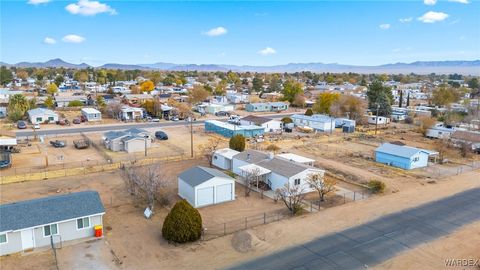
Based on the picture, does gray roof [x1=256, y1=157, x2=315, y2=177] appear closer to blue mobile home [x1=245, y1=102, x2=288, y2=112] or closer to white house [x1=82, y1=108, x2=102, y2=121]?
white house [x1=82, y1=108, x2=102, y2=121]

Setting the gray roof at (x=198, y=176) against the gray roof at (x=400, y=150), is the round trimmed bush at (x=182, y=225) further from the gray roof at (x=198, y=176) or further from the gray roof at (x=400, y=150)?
the gray roof at (x=400, y=150)

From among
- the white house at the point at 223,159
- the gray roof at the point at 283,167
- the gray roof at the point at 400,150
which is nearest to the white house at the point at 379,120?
the gray roof at the point at 400,150

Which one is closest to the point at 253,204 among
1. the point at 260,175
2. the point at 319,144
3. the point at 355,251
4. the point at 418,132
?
the point at 260,175

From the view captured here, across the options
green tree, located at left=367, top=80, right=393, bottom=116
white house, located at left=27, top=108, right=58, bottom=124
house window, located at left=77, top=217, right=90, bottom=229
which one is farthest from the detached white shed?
green tree, located at left=367, top=80, right=393, bottom=116

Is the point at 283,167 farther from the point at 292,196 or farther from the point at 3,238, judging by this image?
the point at 3,238

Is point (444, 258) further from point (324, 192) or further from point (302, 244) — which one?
point (324, 192)

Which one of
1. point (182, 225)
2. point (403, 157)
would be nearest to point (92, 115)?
point (182, 225)
